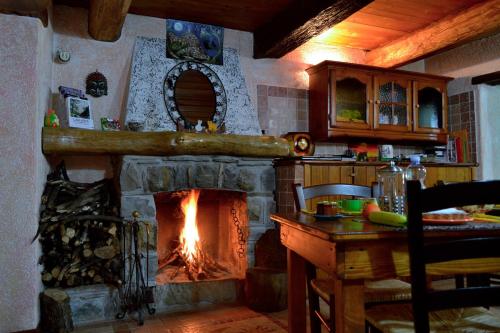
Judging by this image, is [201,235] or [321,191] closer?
[321,191]

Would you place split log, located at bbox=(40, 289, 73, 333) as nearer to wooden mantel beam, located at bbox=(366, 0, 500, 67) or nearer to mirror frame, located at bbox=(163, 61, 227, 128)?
mirror frame, located at bbox=(163, 61, 227, 128)

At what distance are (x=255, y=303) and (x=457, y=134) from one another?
3.08 meters

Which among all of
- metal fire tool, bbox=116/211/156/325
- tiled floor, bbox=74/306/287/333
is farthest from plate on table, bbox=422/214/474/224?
metal fire tool, bbox=116/211/156/325

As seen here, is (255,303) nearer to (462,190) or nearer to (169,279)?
(169,279)

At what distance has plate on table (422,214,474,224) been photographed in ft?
4.34

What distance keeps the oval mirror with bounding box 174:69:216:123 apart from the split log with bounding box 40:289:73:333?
1.73 m

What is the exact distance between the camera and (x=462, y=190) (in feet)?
3.34

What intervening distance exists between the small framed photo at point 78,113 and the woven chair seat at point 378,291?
2.08 m

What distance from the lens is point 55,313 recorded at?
2.39 m

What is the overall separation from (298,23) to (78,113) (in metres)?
1.83

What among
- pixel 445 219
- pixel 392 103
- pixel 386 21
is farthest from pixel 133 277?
pixel 386 21

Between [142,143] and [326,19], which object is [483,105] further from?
[142,143]

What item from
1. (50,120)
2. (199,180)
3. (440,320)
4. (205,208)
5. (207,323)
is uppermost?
(50,120)

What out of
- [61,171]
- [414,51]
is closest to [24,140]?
[61,171]
